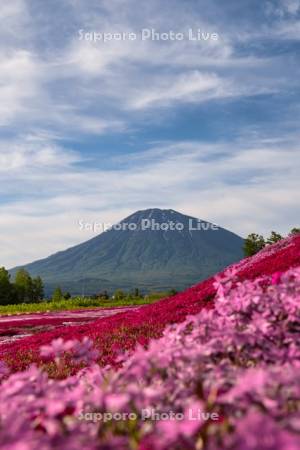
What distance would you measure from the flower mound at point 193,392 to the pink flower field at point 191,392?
0.01 metres

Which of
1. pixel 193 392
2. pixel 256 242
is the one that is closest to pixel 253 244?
pixel 256 242

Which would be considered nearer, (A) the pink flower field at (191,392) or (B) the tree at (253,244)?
(A) the pink flower field at (191,392)

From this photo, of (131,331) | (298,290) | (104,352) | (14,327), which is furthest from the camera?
(14,327)

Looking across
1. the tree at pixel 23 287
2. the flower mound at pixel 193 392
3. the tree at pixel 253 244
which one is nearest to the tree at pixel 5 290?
the tree at pixel 23 287

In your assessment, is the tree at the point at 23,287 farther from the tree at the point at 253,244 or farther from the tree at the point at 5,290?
the tree at the point at 253,244

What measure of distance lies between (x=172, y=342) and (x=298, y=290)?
Result: 1964mm

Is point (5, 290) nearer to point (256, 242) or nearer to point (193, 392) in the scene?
point (256, 242)

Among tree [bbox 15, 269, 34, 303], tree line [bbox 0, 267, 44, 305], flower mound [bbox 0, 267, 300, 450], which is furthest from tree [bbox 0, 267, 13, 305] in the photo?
flower mound [bbox 0, 267, 300, 450]

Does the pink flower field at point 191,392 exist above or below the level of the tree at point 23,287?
below

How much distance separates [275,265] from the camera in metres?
22.0

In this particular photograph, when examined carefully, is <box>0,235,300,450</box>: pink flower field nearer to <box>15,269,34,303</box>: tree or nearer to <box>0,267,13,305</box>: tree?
<box>0,267,13,305</box>: tree

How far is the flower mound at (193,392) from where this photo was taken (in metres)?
4.00

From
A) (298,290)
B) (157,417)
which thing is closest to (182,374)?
(157,417)

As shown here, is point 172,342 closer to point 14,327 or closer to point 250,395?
point 250,395
